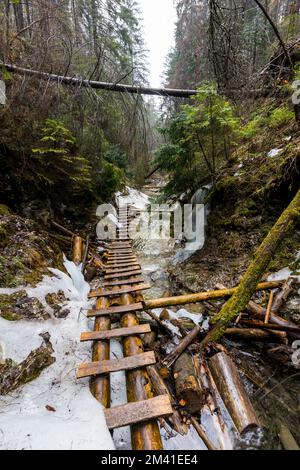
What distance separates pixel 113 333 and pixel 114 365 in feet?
1.72

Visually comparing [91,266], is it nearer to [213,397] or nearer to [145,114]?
[145,114]

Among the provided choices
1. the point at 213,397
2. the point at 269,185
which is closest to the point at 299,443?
the point at 213,397

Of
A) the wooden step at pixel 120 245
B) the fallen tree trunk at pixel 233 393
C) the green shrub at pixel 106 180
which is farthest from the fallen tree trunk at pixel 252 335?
the green shrub at pixel 106 180

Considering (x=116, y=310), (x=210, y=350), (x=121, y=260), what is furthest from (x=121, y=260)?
(x=210, y=350)

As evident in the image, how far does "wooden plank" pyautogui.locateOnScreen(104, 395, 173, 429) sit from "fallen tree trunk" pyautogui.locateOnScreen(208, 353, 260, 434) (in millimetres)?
599

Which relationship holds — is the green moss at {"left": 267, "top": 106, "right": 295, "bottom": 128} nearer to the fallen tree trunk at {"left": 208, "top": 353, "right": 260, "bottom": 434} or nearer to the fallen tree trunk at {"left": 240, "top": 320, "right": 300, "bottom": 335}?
the fallen tree trunk at {"left": 240, "top": 320, "right": 300, "bottom": 335}

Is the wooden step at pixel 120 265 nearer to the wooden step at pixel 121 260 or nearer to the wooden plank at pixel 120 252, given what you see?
the wooden step at pixel 121 260

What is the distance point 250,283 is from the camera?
119 inches

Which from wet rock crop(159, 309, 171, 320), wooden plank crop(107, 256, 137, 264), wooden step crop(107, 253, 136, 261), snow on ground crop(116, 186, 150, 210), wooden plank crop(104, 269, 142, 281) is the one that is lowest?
wet rock crop(159, 309, 171, 320)

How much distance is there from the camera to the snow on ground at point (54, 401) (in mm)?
1645

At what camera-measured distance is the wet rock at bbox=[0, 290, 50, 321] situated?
9.34 ft

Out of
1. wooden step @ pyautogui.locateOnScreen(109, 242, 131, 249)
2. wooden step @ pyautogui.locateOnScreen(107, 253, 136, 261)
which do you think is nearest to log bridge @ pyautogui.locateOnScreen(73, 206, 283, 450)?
wooden step @ pyautogui.locateOnScreen(107, 253, 136, 261)

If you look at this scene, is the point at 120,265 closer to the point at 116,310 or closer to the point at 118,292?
the point at 118,292

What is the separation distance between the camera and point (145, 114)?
509 cm
